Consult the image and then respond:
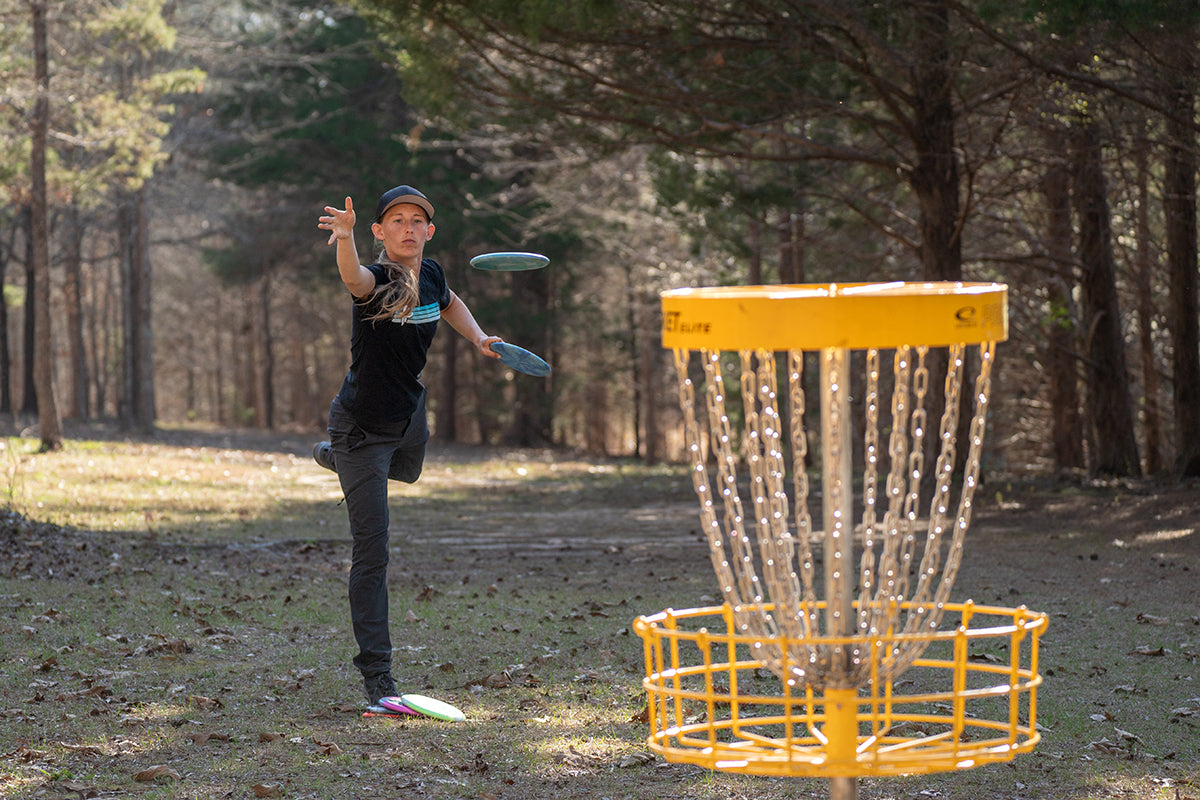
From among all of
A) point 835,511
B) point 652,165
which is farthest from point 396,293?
point 652,165

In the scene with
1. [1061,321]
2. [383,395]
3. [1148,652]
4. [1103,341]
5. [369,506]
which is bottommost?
[1148,652]

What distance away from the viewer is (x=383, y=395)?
17.8 ft

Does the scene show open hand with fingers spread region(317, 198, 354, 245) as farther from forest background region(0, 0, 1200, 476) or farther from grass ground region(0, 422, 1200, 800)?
forest background region(0, 0, 1200, 476)

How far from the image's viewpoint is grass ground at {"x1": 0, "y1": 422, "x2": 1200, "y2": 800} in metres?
4.80

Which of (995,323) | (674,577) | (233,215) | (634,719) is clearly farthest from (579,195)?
(995,323)

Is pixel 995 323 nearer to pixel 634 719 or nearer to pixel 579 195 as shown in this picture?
pixel 634 719

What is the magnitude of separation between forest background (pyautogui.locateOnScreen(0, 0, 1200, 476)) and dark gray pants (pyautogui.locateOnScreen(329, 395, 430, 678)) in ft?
21.5

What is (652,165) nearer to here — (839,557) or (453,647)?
(453,647)

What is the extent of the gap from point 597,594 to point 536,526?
5199 mm

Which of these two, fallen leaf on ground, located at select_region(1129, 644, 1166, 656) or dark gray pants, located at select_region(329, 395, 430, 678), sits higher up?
dark gray pants, located at select_region(329, 395, 430, 678)

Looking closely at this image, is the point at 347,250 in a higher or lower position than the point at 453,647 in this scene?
higher

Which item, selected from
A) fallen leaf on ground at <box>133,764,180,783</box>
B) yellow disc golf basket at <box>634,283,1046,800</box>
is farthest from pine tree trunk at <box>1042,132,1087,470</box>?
yellow disc golf basket at <box>634,283,1046,800</box>

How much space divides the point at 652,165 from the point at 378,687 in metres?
16.0

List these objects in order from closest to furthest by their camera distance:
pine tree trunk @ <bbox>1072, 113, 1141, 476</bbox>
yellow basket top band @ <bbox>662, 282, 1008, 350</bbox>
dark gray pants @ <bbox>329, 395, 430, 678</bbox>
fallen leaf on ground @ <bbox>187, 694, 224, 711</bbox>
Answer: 1. yellow basket top band @ <bbox>662, 282, 1008, 350</bbox>
2. dark gray pants @ <bbox>329, 395, 430, 678</bbox>
3. fallen leaf on ground @ <bbox>187, 694, 224, 711</bbox>
4. pine tree trunk @ <bbox>1072, 113, 1141, 476</bbox>
